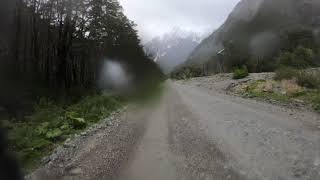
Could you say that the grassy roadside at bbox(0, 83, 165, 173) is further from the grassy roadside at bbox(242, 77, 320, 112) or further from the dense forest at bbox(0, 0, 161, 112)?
the grassy roadside at bbox(242, 77, 320, 112)

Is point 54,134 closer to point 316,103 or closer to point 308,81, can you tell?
point 316,103

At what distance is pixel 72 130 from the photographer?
15.2 m

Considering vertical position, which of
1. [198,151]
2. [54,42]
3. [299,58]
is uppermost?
[54,42]

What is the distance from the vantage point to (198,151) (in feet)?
33.5

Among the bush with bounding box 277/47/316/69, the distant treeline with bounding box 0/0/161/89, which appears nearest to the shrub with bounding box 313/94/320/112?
the distant treeline with bounding box 0/0/161/89

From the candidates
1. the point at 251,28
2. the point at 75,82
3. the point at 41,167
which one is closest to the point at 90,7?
the point at 75,82

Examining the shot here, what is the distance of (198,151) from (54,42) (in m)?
27.3

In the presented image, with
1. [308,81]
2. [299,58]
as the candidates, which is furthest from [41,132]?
[299,58]

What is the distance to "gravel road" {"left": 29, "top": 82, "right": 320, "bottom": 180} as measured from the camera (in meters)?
8.30

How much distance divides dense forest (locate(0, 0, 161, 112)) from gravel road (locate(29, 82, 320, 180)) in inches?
433

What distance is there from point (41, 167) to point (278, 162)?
5355 mm

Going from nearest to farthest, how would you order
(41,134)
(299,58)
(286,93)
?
(41,134), (286,93), (299,58)

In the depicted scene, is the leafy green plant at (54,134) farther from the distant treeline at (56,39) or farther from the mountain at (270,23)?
the mountain at (270,23)

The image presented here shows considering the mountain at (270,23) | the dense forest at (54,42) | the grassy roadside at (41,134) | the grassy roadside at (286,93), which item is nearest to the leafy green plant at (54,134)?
the grassy roadside at (41,134)
